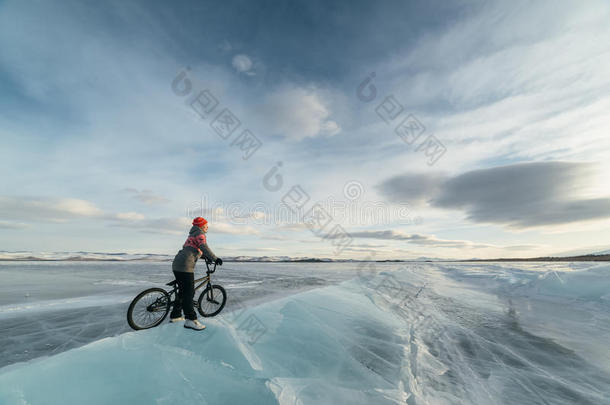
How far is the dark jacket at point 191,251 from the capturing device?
4801mm

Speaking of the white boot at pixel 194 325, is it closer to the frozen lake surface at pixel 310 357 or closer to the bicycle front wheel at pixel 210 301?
the frozen lake surface at pixel 310 357

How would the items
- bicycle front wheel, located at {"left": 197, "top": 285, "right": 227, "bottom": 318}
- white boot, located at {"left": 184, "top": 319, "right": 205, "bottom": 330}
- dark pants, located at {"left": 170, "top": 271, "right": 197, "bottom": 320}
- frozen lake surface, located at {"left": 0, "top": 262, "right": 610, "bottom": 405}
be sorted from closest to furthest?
1. frozen lake surface, located at {"left": 0, "top": 262, "right": 610, "bottom": 405}
2. white boot, located at {"left": 184, "top": 319, "right": 205, "bottom": 330}
3. dark pants, located at {"left": 170, "top": 271, "right": 197, "bottom": 320}
4. bicycle front wheel, located at {"left": 197, "top": 285, "right": 227, "bottom": 318}

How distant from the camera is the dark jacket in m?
4.80

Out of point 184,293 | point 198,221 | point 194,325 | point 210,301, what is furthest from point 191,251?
point 210,301

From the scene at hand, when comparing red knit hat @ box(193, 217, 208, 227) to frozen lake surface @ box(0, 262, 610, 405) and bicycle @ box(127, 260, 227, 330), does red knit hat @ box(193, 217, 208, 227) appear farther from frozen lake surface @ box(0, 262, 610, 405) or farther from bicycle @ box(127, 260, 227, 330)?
frozen lake surface @ box(0, 262, 610, 405)

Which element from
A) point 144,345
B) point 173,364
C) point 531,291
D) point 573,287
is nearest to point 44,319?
point 144,345

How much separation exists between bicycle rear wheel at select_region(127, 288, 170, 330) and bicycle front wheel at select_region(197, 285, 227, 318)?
89 centimetres

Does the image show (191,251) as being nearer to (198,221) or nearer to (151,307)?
(198,221)

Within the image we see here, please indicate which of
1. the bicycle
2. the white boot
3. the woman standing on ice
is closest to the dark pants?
the woman standing on ice

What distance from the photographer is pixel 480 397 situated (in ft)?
8.89

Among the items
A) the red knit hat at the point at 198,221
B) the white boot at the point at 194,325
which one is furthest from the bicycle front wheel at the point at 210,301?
the white boot at the point at 194,325

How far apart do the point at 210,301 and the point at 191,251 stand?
1917 millimetres

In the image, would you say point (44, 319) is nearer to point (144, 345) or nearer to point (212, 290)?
point (212, 290)

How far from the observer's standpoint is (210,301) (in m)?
6.09
